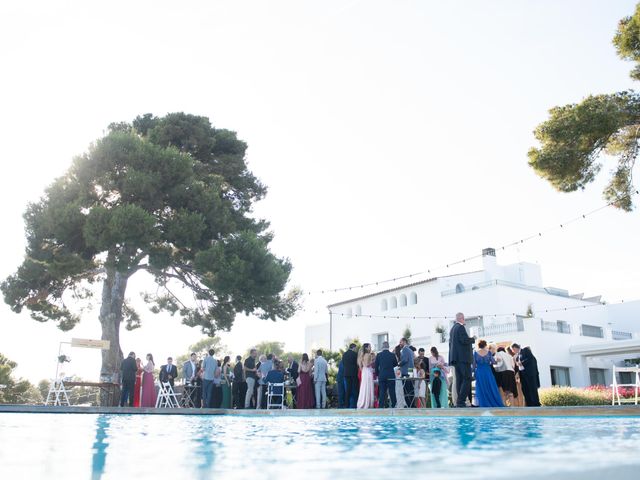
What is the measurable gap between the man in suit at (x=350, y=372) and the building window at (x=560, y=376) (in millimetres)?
20775

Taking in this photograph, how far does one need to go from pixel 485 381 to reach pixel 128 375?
30.5 feet

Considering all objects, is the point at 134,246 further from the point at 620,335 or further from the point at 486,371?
the point at 620,335

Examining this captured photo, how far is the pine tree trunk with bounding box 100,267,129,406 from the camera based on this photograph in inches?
752

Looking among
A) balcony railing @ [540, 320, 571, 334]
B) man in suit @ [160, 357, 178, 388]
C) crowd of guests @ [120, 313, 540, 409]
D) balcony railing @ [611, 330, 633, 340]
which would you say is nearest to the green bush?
crowd of guests @ [120, 313, 540, 409]

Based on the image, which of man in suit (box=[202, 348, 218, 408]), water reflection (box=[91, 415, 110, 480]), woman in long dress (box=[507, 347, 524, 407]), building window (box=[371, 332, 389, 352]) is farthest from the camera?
building window (box=[371, 332, 389, 352])

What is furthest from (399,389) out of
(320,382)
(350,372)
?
(320,382)

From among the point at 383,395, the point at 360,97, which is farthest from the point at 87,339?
the point at 360,97

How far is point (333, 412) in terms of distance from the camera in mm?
10805

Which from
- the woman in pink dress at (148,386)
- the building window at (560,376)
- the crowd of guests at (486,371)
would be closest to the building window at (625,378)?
the building window at (560,376)

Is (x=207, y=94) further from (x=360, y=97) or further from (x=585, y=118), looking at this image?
(x=585, y=118)

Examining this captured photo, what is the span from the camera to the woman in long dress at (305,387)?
13.6 meters

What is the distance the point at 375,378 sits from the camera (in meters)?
12.6

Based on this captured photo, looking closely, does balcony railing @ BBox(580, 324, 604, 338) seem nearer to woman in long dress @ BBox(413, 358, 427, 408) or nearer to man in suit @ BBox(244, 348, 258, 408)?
woman in long dress @ BBox(413, 358, 427, 408)

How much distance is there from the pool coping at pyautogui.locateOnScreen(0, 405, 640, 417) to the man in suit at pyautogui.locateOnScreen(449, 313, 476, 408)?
1.17m
